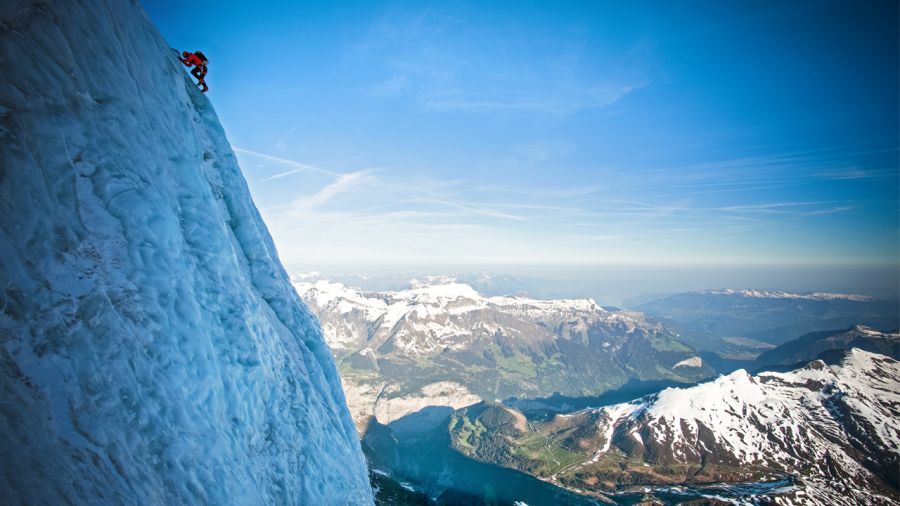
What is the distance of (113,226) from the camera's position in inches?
448

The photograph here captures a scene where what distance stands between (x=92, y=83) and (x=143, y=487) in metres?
12.8

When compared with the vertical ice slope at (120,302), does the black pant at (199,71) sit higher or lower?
higher

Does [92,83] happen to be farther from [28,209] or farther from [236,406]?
[236,406]

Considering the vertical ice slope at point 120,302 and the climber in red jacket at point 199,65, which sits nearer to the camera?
the vertical ice slope at point 120,302

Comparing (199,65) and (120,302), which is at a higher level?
(199,65)

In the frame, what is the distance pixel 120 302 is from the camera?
10.9 meters

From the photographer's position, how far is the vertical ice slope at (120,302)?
875cm

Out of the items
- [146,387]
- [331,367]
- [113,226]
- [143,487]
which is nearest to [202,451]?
[143,487]

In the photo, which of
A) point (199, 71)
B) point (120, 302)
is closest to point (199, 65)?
point (199, 71)

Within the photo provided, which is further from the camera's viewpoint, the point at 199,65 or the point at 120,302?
the point at 199,65

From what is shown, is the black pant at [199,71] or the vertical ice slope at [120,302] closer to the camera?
the vertical ice slope at [120,302]

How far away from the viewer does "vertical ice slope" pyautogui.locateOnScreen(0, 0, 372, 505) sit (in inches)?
344

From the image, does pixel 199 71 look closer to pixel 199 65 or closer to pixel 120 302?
pixel 199 65

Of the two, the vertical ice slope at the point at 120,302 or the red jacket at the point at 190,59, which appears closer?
the vertical ice slope at the point at 120,302
